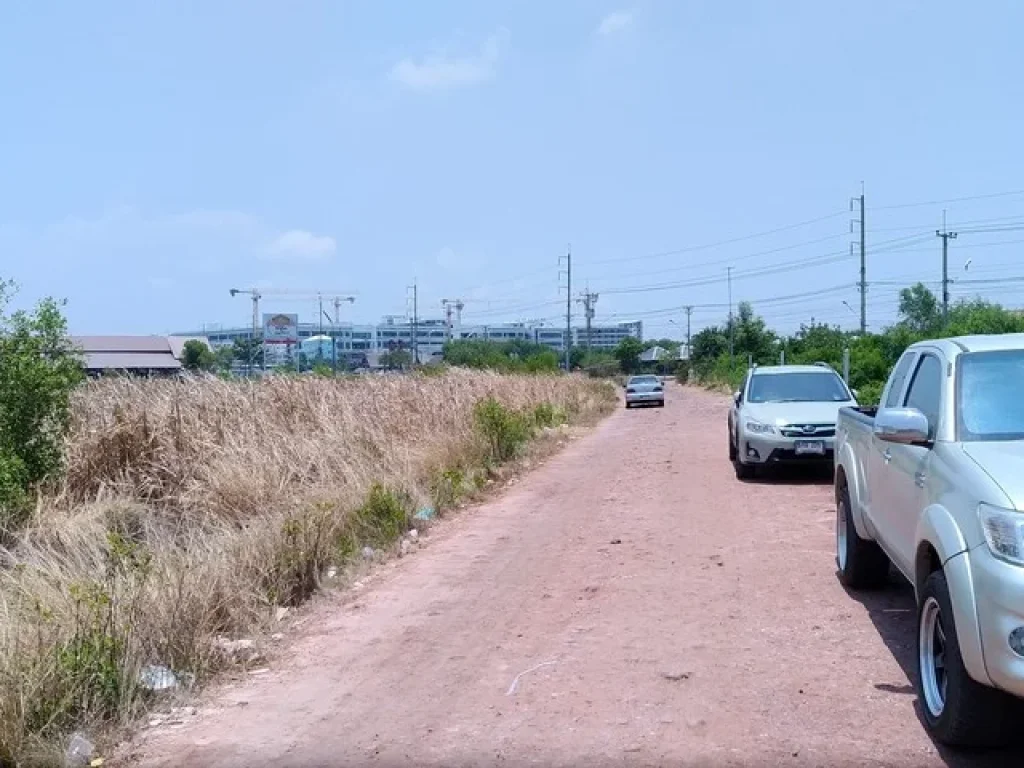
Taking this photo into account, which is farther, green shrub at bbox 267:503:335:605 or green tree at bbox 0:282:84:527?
green tree at bbox 0:282:84:527

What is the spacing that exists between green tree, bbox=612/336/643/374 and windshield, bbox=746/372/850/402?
3484 inches

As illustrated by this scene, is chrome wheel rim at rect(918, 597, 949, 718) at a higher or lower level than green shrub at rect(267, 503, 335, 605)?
higher

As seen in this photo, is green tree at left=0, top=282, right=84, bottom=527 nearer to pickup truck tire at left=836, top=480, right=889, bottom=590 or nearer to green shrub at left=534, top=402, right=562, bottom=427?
pickup truck tire at left=836, top=480, right=889, bottom=590

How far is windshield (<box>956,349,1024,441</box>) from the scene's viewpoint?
5.79m

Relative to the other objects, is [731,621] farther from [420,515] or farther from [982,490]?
[420,515]

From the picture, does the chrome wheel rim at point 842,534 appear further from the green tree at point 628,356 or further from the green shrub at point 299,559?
the green tree at point 628,356

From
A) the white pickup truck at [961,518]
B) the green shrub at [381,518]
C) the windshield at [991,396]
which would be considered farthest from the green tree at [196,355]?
the windshield at [991,396]

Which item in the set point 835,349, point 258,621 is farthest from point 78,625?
point 835,349

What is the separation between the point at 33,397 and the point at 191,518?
8.00ft

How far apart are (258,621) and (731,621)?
3.44 m

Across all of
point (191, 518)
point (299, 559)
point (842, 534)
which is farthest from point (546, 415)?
point (842, 534)

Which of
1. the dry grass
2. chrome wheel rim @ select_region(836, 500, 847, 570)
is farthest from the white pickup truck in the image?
the dry grass

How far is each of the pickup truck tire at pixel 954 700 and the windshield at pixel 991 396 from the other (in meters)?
0.95

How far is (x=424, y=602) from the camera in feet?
29.3
